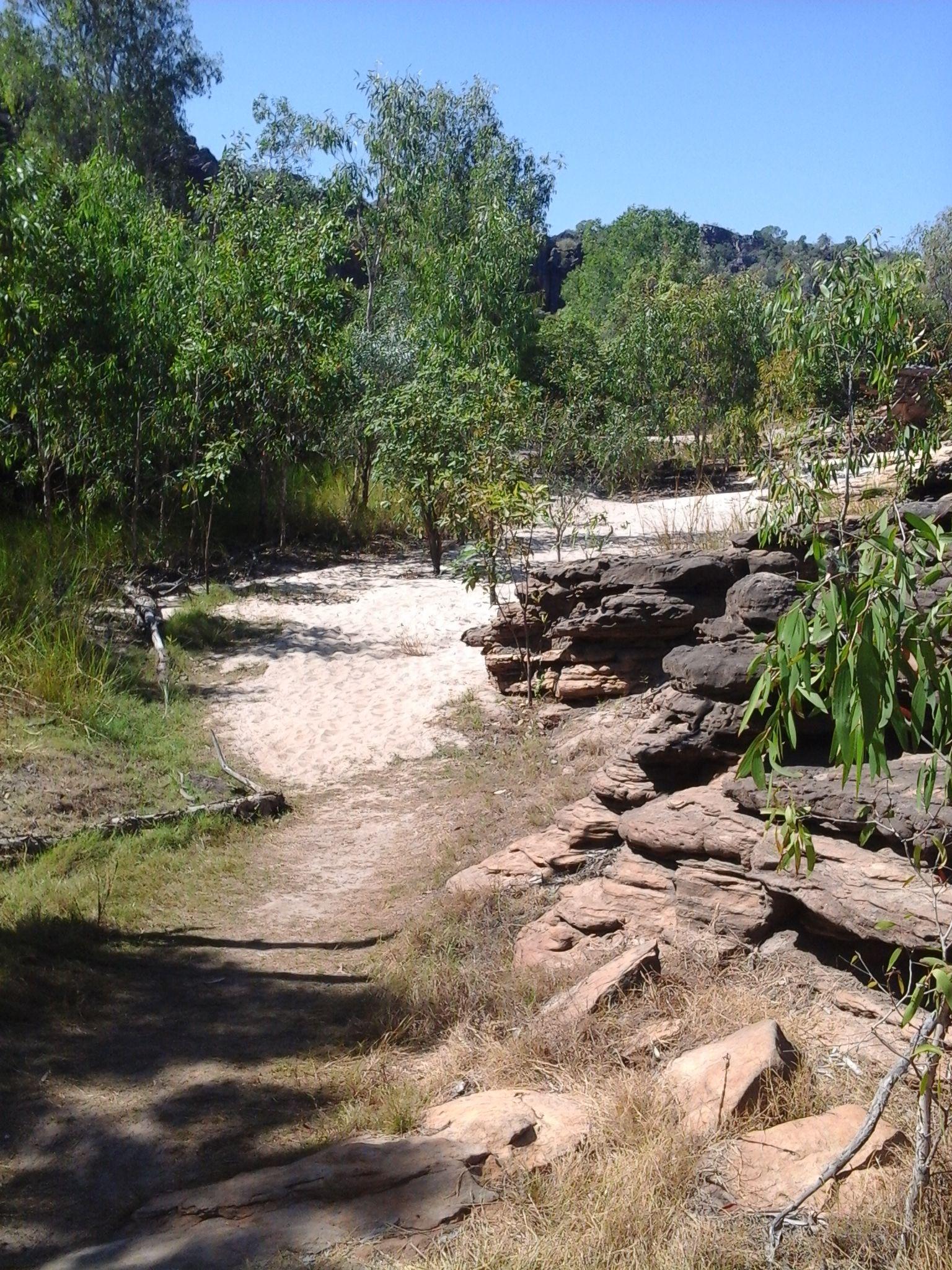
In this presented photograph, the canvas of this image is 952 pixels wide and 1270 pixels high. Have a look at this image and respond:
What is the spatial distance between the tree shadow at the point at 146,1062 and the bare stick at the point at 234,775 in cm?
263

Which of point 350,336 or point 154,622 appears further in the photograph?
point 350,336

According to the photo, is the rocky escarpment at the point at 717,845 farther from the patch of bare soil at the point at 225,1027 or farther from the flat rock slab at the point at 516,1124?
the flat rock slab at the point at 516,1124

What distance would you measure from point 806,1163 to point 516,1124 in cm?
97

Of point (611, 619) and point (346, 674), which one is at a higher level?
point (611, 619)

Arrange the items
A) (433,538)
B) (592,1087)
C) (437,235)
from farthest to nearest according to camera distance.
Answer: (437,235)
(433,538)
(592,1087)

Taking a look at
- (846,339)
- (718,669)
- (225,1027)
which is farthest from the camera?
(846,339)

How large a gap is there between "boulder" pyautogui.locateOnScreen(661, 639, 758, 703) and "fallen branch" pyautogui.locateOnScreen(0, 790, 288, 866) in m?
3.84

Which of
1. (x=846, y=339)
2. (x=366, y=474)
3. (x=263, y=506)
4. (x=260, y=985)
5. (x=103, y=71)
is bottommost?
(x=260, y=985)

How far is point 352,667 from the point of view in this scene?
12.6 metres

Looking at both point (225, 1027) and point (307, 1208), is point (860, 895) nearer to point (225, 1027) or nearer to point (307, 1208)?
point (307, 1208)

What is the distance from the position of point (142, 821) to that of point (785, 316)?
5.72m

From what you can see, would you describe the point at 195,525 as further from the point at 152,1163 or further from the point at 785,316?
the point at 152,1163

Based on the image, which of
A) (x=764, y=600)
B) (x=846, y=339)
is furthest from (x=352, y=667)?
(x=764, y=600)

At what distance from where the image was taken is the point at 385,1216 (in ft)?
11.6
